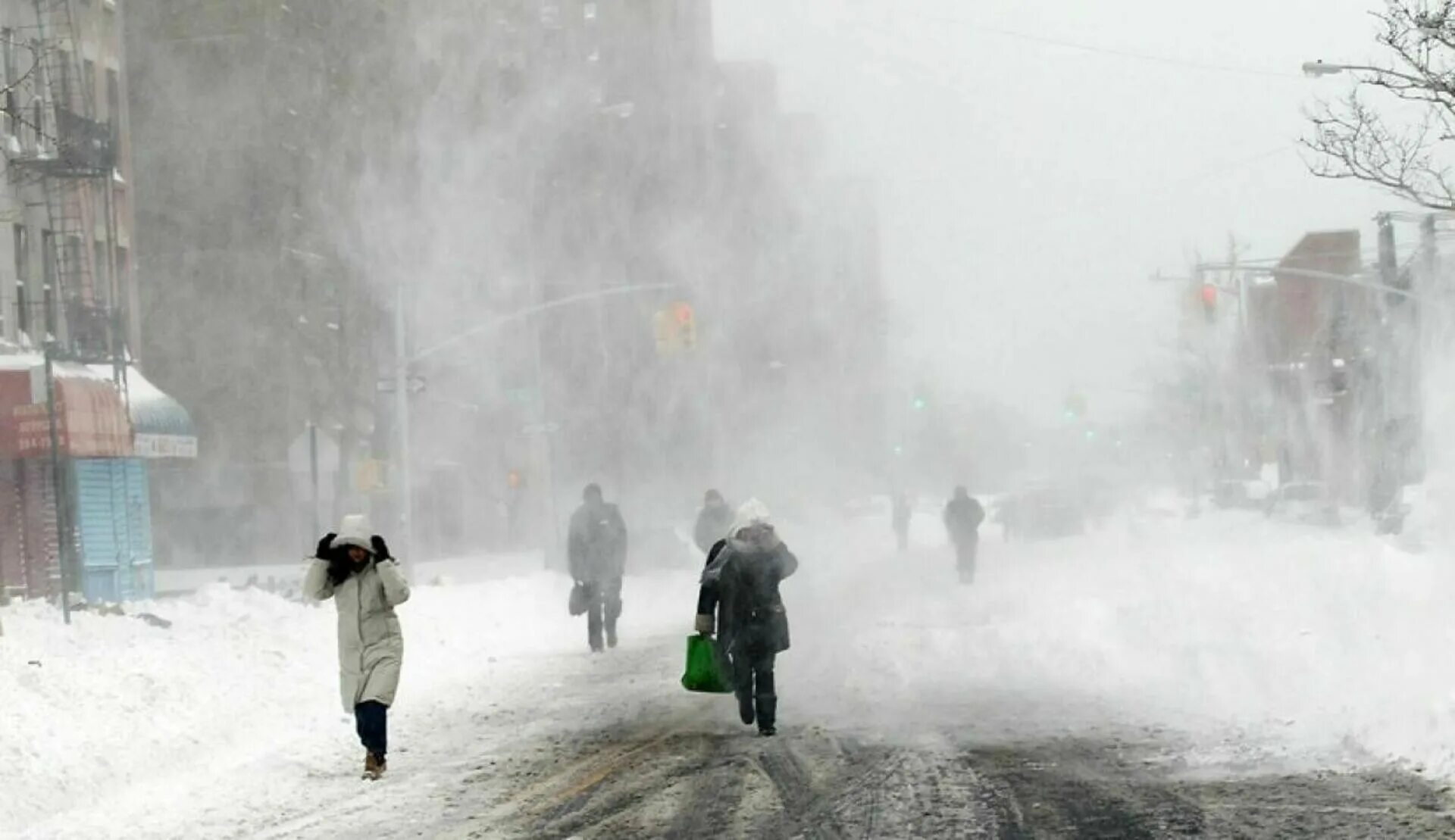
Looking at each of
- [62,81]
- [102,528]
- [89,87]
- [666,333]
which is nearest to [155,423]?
[102,528]

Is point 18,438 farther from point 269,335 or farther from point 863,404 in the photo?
point 863,404

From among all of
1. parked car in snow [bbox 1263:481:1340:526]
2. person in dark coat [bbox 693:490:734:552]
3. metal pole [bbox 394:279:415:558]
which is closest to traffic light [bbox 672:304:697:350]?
metal pole [bbox 394:279:415:558]

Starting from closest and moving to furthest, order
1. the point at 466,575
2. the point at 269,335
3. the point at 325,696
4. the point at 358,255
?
the point at 325,696 < the point at 466,575 < the point at 269,335 < the point at 358,255

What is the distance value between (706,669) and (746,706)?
15.7 inches

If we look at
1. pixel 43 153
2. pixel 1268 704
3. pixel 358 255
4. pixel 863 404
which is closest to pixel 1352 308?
pixel 863 404

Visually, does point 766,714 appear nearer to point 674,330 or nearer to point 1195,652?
point 1195,652

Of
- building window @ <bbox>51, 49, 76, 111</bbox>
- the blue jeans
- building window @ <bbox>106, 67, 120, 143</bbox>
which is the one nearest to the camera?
the blue jeans

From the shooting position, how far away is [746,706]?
507 inches

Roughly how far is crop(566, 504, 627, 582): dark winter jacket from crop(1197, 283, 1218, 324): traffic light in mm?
16059

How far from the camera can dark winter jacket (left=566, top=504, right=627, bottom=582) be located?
20.4 meters

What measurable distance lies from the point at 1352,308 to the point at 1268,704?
213ft

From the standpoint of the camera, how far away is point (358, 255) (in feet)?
178

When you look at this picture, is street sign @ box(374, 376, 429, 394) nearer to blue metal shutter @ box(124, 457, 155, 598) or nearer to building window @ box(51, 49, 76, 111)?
blue metal shutter @ box(124, 457, 155, 598)

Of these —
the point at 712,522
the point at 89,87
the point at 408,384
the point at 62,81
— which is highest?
the point at 89,87
